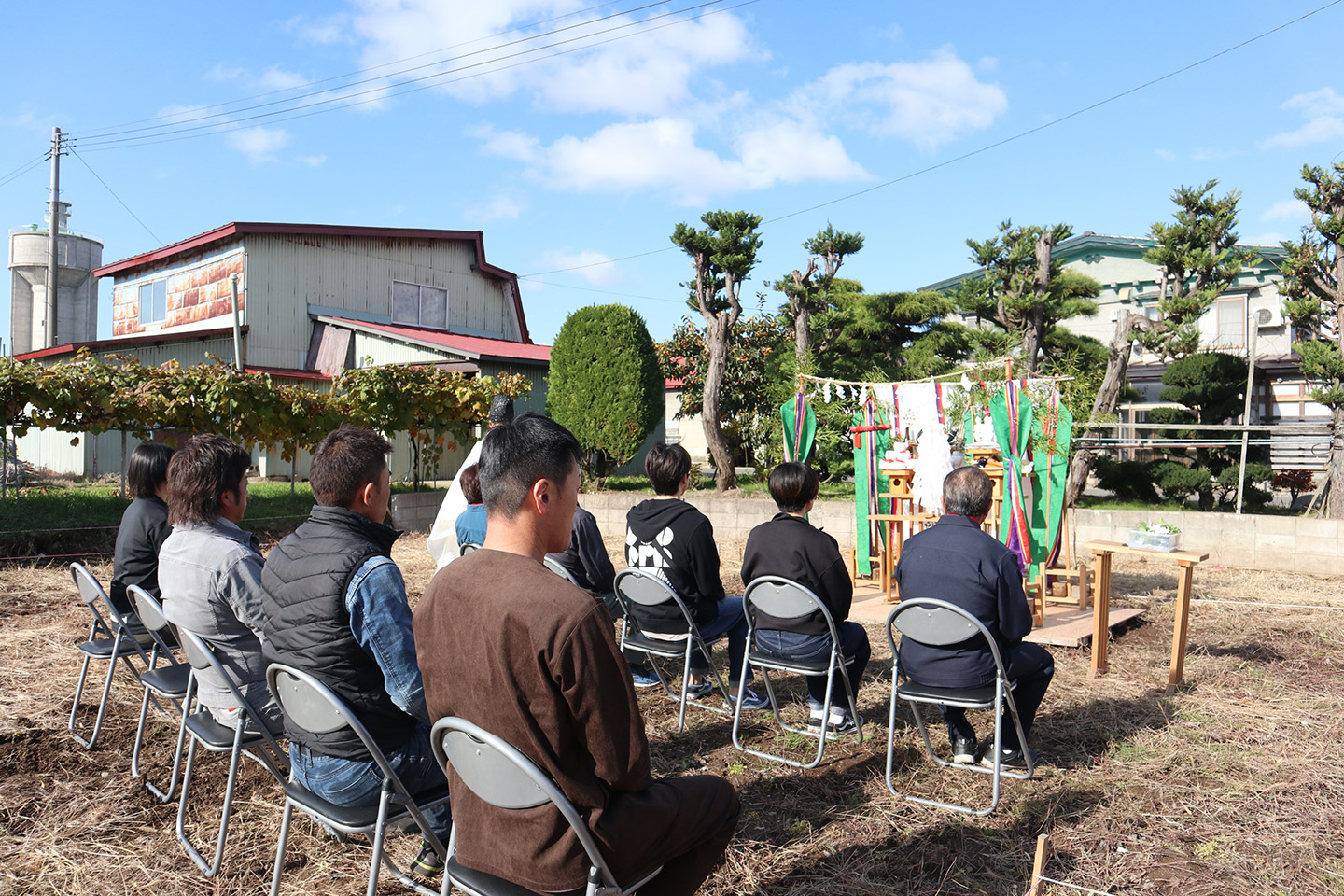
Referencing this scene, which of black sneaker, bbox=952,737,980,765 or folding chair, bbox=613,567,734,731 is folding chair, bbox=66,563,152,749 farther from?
black sneaker, bbox=952,737,980,765

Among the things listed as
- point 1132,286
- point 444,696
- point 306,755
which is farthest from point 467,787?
point 1132,286

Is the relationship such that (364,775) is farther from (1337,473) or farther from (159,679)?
(1337,473)

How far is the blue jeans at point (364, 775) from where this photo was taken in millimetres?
2256

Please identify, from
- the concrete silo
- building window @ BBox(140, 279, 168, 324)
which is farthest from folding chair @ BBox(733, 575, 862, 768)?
the concrete silo

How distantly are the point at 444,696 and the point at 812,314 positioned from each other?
38.2 ft

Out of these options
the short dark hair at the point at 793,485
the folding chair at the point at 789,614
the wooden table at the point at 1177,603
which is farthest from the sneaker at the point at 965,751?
the wooden table at the point at 1177,603

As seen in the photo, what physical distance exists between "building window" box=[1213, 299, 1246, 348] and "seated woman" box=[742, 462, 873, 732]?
16.6m

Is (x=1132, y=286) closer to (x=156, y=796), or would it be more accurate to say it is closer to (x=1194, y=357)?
(x=1194, y=357)

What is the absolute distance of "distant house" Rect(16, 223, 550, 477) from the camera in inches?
629

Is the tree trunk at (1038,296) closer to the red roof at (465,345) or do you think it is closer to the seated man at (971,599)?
the seated man at (971,599)

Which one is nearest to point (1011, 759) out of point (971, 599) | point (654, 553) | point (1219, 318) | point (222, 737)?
point (971, 599)

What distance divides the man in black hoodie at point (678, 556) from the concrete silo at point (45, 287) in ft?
95.0

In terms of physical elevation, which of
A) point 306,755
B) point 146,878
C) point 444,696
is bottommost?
point 146,878

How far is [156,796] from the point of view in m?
3.20
